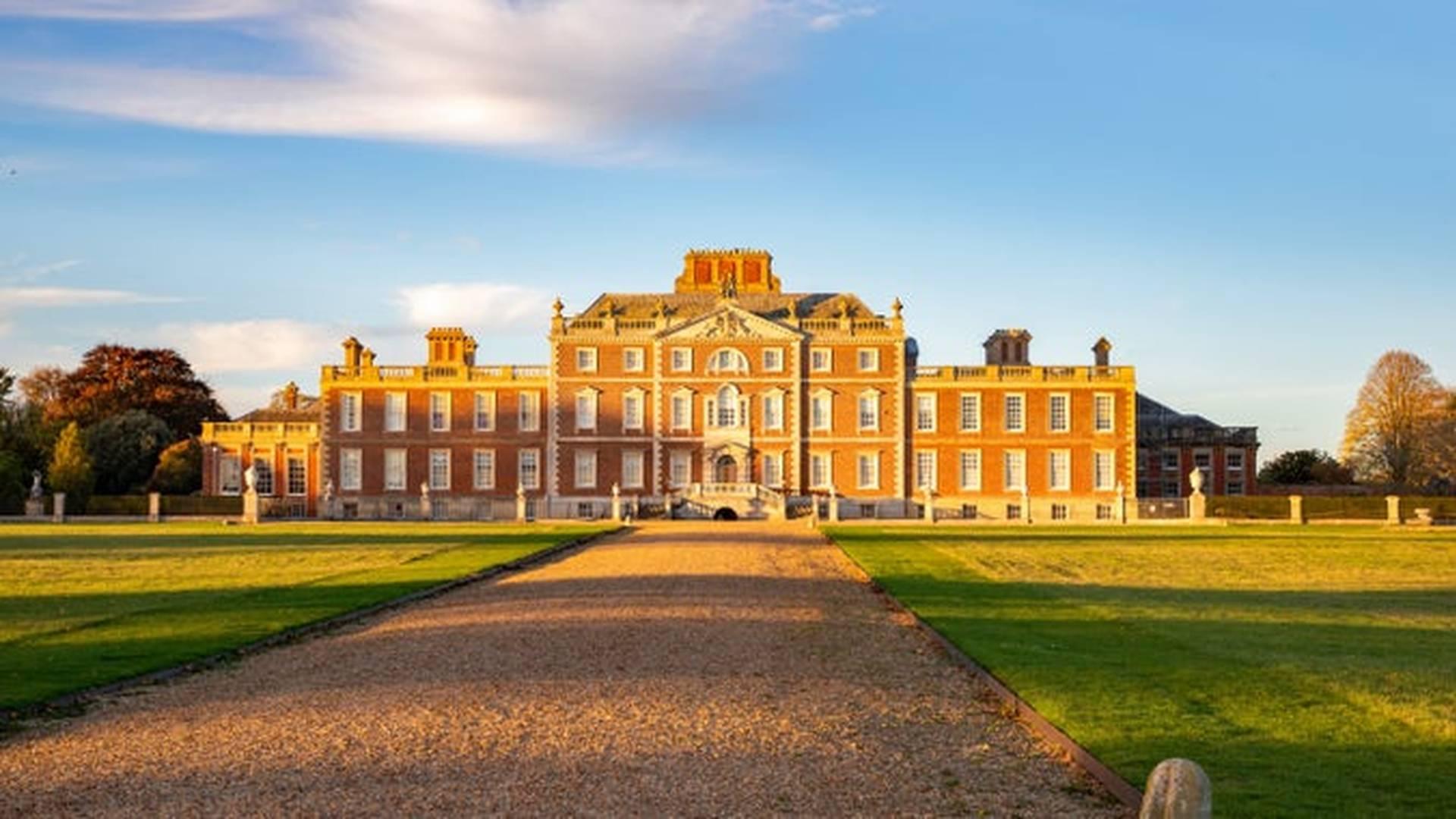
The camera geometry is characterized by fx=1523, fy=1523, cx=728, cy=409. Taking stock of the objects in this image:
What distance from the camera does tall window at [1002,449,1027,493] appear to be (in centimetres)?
6950

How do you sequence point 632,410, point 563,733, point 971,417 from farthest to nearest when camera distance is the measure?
point 971,417 < point 632,410 < point 563,733

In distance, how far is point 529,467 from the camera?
70.3m

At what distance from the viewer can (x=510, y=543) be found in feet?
128

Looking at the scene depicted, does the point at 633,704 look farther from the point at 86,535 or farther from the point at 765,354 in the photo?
the point at 765,354

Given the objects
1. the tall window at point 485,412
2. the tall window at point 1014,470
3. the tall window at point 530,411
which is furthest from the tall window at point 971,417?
the tall window at point 485,412

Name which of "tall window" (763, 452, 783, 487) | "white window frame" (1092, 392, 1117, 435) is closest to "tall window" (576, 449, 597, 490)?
"tall window" (763, 452, 783, 487)

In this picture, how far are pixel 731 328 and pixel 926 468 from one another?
10940 mm

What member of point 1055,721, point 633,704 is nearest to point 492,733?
point 633,704

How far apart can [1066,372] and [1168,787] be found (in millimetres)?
66142

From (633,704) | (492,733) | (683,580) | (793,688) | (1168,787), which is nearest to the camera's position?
(1168,787)

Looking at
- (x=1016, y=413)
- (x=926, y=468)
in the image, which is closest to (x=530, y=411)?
(x=926, y=468)

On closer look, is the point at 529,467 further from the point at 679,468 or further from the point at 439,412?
the point at 679,468

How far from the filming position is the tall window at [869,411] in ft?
226

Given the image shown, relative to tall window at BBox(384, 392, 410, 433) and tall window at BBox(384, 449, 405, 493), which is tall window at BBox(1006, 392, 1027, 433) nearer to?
tall window at BBox(384, 392, 410, 433)
